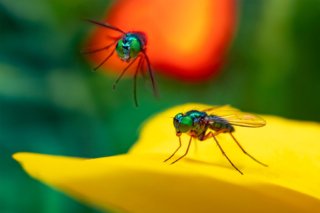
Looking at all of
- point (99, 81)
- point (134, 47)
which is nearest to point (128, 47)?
point (134, 47)

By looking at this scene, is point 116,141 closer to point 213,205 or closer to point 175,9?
point 175,9

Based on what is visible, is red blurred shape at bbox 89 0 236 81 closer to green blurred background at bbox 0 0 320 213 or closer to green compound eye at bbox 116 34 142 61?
green blurred background at bbox 0 0 320 213

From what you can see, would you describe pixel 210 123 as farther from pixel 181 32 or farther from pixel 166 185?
pixel 181 32

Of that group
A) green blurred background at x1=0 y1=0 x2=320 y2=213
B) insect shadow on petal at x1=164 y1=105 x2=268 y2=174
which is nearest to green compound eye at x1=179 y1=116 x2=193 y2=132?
insect shadow on petal at x1=164 y1=105 x2=268 y2=174

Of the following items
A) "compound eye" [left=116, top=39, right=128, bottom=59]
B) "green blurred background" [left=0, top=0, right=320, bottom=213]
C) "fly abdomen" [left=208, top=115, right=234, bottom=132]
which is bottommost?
"green blurred background" [left=0, top=0, right=320, bottom=213]

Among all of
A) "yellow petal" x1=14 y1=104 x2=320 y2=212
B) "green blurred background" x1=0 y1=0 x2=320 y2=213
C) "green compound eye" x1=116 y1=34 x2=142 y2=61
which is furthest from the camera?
"green blurred background" x1=0 y1=0 x2=320 y2=213
